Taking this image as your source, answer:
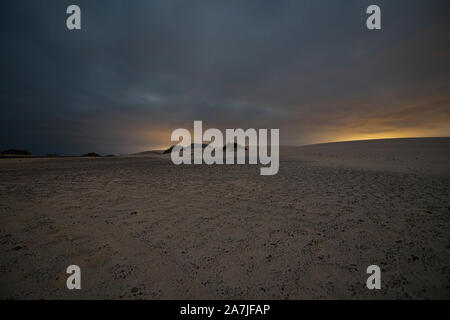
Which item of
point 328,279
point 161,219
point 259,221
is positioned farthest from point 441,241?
point 161,219

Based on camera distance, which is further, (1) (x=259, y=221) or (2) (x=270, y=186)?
(2) (x=270, y=186)

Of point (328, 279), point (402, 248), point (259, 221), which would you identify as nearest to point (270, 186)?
point (259, 221)

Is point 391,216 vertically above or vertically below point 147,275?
above

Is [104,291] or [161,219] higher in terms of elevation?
[161,219]

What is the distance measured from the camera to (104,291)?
92.0 inches

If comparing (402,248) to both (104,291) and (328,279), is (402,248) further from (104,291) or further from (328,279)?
(104,291)

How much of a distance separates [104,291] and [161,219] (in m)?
1.97

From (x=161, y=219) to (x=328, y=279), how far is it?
144 inches

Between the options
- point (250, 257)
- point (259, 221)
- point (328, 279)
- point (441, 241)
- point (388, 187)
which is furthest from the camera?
point (388, 187)

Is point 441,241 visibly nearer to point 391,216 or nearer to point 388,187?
point 391,216

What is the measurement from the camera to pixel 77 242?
3.33 meters
